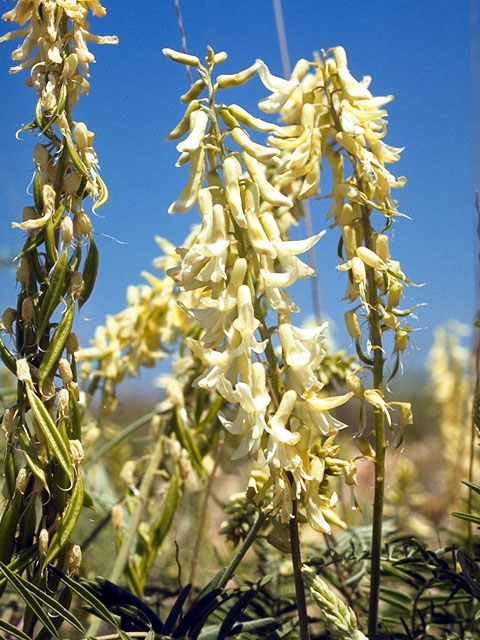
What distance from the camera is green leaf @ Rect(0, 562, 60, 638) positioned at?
1.90 feet

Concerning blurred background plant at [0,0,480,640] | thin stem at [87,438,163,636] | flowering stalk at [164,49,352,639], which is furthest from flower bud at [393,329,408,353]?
thin stem at [87,438,163,636]

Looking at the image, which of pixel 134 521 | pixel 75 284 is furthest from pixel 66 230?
pixel 134 521

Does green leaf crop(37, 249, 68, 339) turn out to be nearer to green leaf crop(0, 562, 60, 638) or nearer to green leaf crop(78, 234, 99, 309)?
green leaf crop(78, 234, 99, 309)

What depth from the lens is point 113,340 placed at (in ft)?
4.33

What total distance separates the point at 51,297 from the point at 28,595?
9.7 inches

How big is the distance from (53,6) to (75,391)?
0.35m

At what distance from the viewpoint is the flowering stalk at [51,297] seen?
65 cm

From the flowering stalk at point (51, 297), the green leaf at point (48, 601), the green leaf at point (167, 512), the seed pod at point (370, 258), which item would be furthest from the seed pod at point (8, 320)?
the green leaf at point (167, 512)

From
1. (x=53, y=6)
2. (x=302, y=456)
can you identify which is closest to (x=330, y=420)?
(x=302, y=456)

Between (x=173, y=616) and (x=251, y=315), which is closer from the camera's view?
(x=251, y=315)

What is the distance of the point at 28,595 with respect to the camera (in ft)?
1.99

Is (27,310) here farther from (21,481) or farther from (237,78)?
(237,78)

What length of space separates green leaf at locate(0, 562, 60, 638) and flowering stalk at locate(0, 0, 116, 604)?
1.2 inches

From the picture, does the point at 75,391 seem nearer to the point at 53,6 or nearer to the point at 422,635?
the point at 53,6
